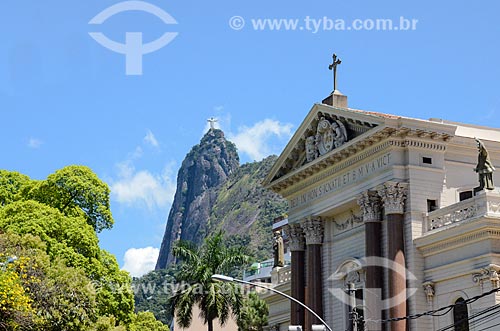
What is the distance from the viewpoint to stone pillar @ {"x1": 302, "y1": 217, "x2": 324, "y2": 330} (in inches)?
1614

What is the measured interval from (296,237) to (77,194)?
14.7 m

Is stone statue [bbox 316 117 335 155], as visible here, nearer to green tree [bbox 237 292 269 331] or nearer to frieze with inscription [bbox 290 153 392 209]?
frieze with inscription [bbox 290 153 392 209]

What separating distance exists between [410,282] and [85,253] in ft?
62.4

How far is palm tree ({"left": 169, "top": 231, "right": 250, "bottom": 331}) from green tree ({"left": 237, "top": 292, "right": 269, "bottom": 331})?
0.79 metres

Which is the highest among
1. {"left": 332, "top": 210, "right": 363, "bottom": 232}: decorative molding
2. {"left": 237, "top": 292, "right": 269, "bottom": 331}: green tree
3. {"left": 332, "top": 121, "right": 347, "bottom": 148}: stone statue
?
{"left": 332, "top": 121, "right": 347, "bottom": 148}: stone statue

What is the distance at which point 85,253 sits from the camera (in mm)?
48094

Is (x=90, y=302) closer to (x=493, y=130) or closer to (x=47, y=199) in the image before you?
(x=47, y=199)

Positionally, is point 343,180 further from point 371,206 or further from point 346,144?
point 371,206

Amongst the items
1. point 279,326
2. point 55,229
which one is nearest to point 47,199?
point 55,229

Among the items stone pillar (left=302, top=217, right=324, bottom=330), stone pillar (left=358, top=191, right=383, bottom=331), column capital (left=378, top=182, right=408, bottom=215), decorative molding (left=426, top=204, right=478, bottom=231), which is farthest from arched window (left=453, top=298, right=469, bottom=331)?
stone pillar (left=302, top=217, right=324, bottom=330)

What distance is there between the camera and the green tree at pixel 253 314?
164 ft

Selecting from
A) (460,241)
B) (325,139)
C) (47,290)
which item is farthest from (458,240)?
(47,290)

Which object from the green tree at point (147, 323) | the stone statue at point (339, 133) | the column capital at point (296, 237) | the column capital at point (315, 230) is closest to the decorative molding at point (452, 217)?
the stone statue at point (339, 133)

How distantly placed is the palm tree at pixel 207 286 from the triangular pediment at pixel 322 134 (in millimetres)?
6927
